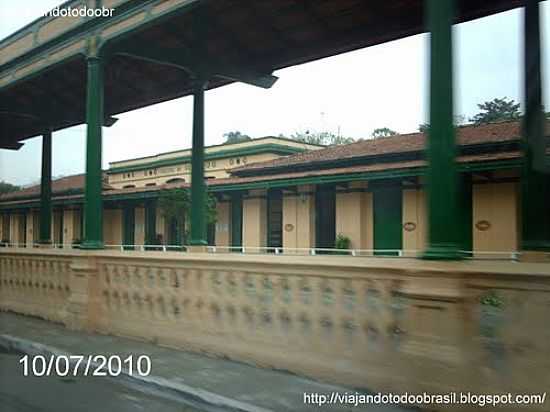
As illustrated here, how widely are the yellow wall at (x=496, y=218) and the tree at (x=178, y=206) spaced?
10.9m

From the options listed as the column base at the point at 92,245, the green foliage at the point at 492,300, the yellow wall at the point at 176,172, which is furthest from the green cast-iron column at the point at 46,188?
the yellow wall at the point at 176,172

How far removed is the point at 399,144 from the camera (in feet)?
58.6

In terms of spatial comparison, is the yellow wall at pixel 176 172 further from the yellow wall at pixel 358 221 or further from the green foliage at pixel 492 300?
the green foliage at pixel 492 300

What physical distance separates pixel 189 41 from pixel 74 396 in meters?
5.50

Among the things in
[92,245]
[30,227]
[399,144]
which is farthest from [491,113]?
[30,227]

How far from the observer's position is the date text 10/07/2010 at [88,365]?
5.55 meters

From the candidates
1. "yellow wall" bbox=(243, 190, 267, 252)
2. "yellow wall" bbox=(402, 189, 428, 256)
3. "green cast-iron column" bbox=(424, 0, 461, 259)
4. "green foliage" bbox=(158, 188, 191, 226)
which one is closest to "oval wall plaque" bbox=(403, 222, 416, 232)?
"yellow wall" bbox=(402, 189, 428, 256)

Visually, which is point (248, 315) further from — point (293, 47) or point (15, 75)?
point (15, 75)

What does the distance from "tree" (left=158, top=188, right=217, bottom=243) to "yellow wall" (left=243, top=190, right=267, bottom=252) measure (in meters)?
1.62

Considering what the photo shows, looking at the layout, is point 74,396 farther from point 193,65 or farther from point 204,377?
point 193,65

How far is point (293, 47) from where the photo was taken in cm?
833

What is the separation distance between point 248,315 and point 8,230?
31103 mm

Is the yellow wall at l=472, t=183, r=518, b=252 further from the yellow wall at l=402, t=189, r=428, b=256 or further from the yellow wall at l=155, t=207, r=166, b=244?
the yellow wall at l=155, t=207, r=166, b=244

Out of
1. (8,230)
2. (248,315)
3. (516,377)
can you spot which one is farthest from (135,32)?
(8,230)
